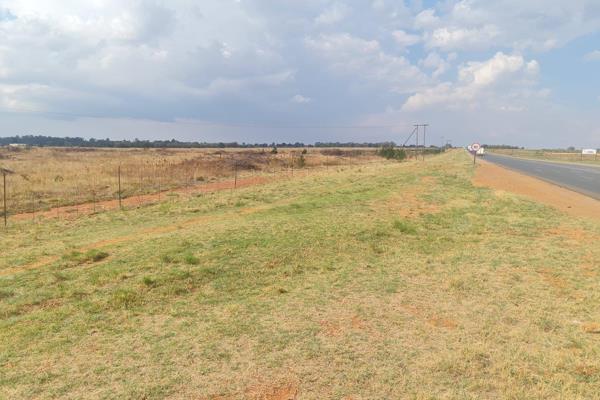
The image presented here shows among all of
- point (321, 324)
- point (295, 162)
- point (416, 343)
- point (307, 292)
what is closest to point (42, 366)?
point (321, 324)

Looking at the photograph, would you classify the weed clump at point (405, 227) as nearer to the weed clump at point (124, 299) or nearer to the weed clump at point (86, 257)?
the weed clump at point (124, 299)

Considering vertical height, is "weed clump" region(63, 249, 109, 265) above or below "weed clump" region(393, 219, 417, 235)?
below

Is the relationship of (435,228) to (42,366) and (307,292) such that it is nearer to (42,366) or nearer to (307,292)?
(307,292)

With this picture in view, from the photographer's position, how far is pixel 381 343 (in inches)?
188

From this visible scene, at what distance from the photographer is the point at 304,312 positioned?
225 inches

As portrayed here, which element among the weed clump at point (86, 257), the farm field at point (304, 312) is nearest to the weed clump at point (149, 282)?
the farm field at point (304, 312)

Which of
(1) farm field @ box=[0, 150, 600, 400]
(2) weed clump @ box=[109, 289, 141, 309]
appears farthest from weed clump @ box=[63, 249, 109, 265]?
(2) weed clump @ box=[109, 289, 141, 309]

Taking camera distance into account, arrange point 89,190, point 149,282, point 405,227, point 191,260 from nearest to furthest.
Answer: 1. point 149,282
2. point 191,260
3. point 405,227
4. point 89,190

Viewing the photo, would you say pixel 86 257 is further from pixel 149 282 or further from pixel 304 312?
pixel 304 312

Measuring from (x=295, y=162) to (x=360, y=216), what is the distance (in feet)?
141

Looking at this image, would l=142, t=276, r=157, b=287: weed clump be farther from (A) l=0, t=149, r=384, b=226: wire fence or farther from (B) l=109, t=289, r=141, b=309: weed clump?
(A) l=0, t=149, r=384, b=226: wire fence

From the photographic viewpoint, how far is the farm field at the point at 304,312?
3982 millimetres

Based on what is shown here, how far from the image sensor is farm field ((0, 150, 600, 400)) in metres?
3.98

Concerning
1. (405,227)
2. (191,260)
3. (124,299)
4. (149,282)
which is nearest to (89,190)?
(191,260)
